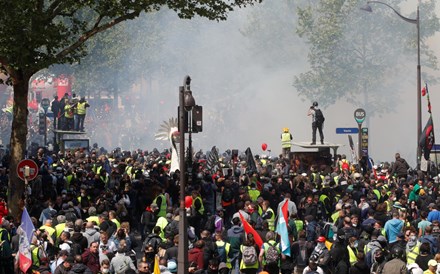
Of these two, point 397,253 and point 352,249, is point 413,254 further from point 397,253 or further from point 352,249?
point 397,253

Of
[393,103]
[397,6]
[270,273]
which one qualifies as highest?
[397,6]

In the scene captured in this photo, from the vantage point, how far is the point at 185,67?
4318 inches

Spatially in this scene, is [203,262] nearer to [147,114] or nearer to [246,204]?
[246,204]

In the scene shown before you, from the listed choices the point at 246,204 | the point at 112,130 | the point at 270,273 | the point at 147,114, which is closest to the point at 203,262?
the point at 270,273

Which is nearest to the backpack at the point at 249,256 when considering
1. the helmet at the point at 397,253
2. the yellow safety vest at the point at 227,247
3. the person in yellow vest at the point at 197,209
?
the yellow safety vest at the point at 227,247

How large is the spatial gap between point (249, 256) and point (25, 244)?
13.9ft

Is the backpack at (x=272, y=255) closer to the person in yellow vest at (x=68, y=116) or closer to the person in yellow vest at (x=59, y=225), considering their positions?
the person in yellow vest at (x=59, y=225)

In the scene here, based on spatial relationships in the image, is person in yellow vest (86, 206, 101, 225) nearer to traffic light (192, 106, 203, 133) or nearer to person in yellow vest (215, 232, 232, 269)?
person in yellow vest (215, 232, 232, 269)

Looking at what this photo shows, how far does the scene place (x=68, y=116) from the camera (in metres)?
54.0

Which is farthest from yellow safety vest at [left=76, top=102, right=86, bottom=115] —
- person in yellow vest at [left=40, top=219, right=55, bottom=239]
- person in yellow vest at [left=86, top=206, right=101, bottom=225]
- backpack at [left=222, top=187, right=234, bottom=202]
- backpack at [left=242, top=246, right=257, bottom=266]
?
backpack at [left=242, top=246, right=257, bottom=266]

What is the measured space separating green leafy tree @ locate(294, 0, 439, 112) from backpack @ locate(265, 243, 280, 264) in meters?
59.6

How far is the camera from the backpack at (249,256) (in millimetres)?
22875

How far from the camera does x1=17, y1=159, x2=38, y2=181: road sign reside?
1128 inches

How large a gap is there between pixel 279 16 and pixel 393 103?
14.9m
